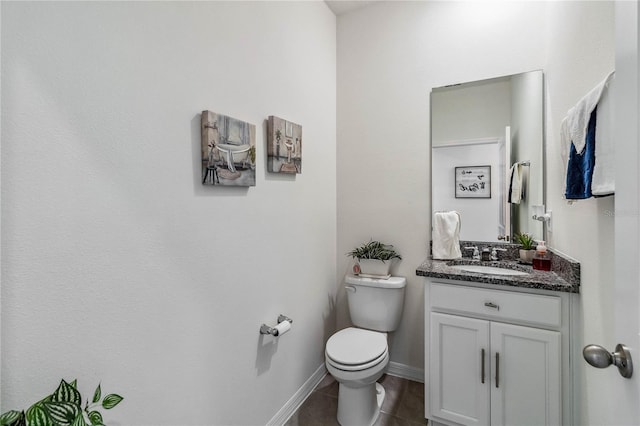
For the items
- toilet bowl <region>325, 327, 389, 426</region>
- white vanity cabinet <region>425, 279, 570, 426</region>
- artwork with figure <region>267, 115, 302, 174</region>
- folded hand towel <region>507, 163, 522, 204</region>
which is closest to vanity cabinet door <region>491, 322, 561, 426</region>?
white vanity cabinet <region>425, 279, 570, 426</region>

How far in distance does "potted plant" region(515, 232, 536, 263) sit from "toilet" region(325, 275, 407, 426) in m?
0.73

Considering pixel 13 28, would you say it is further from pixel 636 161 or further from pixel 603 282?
pixel 603 282

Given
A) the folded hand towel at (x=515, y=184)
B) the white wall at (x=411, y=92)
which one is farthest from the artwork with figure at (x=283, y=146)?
the folded hand towel at (x=515, y=184)

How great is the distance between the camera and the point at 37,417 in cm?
61

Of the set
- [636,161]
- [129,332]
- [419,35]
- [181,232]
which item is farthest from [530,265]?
[129,332]

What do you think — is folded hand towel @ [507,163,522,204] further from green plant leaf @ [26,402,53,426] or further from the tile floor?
green plant leaf @ [26,402,53,426]

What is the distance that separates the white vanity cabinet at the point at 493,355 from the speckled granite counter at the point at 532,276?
0.16 ft

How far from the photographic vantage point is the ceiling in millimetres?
2299

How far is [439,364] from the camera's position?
1.70m

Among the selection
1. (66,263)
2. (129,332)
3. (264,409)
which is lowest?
(264,409)

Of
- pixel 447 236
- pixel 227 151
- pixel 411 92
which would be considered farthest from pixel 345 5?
pixel 447 236

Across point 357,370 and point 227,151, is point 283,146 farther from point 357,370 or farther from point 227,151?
point 357,370

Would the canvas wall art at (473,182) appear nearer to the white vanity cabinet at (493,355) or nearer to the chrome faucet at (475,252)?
the chrome faucet at (475,252)

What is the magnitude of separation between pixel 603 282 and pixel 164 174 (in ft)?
5.31
